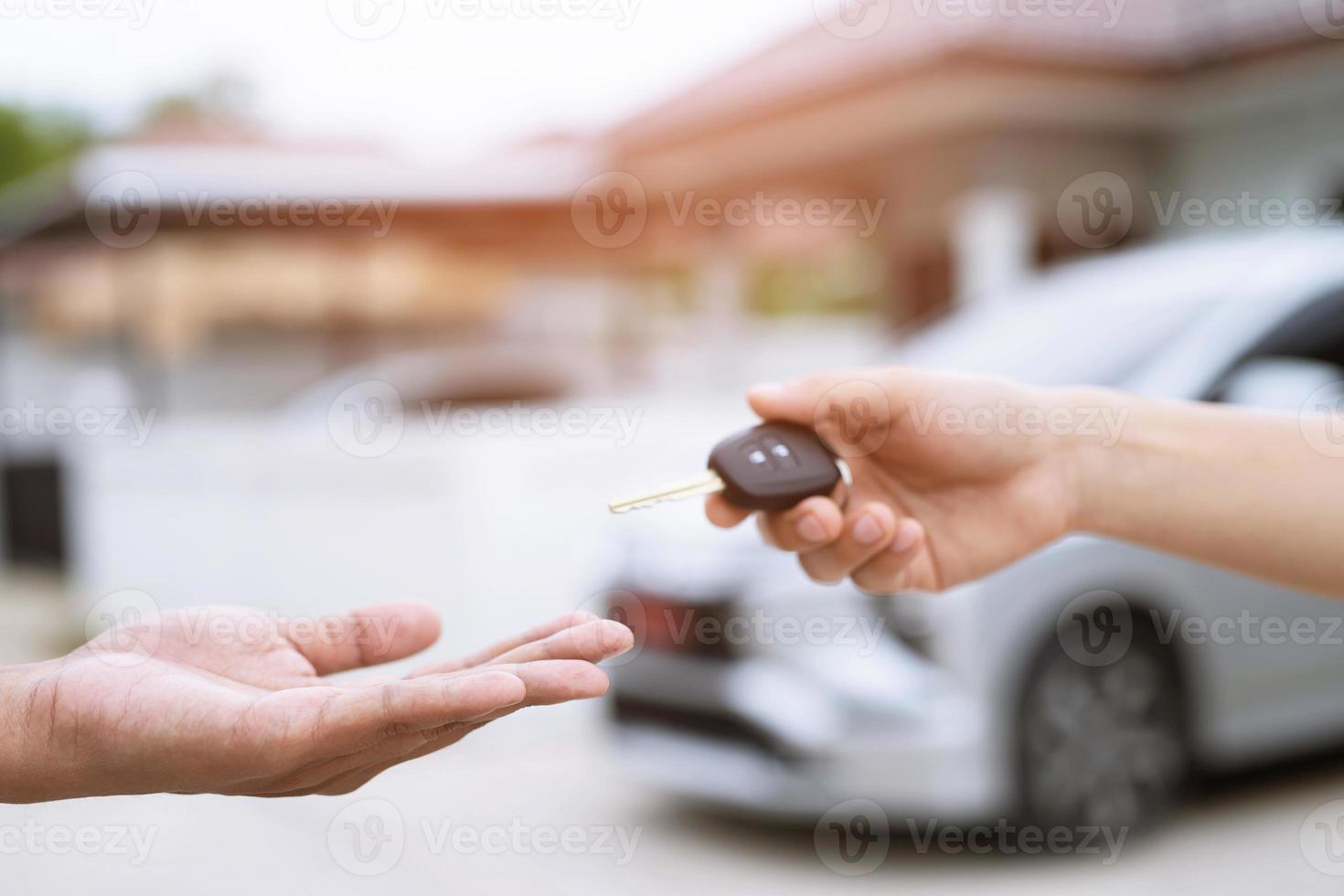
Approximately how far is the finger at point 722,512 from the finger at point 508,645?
1.35ft

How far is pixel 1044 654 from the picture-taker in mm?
3725

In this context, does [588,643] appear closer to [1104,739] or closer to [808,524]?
[808,524]

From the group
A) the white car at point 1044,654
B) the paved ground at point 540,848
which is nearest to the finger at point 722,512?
the white car at point 1044,654

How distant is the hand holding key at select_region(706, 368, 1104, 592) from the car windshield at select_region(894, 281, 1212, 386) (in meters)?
1.88

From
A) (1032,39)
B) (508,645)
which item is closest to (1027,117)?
(1032,39)

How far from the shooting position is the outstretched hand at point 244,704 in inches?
51.0

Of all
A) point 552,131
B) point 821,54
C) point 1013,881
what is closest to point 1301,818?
point 1013,881

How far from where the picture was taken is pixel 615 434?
21.5 ft

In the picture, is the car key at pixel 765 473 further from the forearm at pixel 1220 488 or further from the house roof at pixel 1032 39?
the house roof at pixel 1032 39

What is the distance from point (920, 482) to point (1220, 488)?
50cm

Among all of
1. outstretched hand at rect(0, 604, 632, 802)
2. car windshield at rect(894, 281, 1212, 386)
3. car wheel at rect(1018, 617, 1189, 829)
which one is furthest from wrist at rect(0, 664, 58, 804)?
car windshield at rect(894, 281, 1212, 386)

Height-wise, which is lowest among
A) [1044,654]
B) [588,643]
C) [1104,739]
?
[1104,739]

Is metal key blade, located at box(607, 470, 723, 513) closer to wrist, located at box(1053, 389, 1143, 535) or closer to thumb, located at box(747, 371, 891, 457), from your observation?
thumb, located at box(747, 371, 891, 457)

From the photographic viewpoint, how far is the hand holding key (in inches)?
78.7
